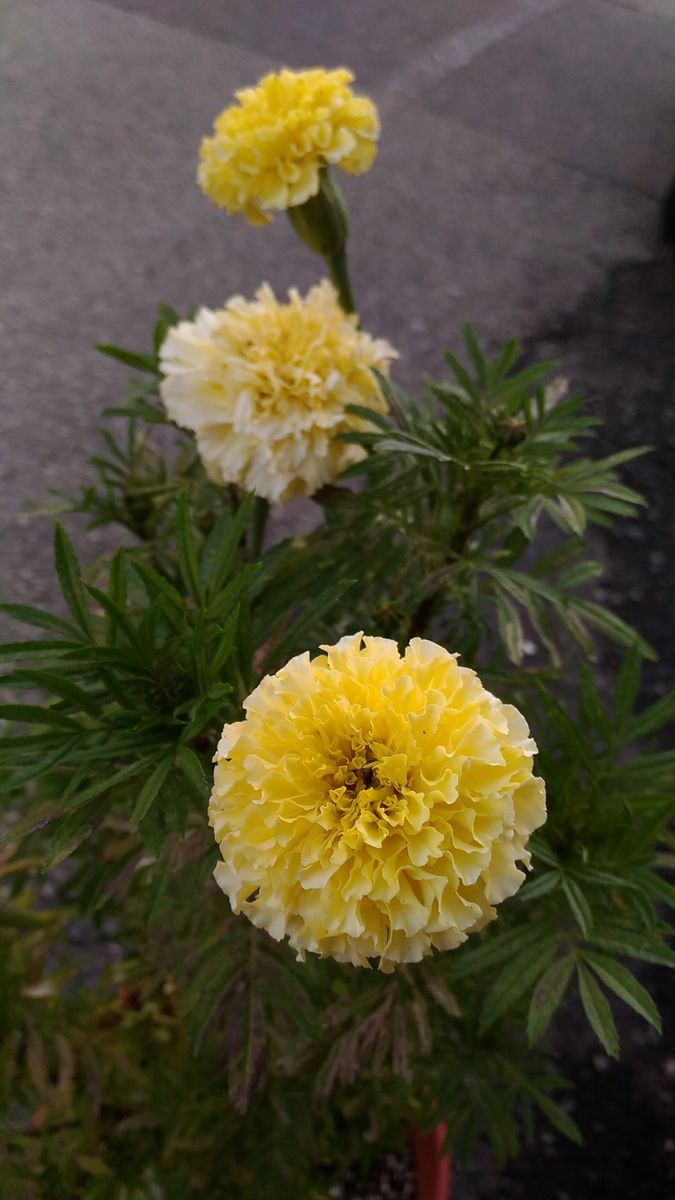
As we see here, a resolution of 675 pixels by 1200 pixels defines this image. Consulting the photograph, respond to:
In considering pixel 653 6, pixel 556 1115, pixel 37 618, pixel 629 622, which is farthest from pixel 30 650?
pixel 653 6

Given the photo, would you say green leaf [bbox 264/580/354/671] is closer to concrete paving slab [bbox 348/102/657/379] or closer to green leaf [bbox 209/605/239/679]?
green leaf [bbox 209/605/239/679]

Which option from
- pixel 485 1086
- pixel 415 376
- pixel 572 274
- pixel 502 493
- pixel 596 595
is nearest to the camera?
pixel 502 493

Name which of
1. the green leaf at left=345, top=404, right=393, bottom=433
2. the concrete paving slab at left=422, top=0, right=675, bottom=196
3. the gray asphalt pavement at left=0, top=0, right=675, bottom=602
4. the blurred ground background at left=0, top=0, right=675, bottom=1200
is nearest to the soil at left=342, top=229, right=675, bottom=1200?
the blurred ground background at left=0, top=0, right=675, bottom=1200

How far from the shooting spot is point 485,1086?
778mm

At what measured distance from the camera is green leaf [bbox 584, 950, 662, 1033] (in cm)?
54

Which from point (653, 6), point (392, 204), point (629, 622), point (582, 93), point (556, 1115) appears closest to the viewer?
point (556, 1115)

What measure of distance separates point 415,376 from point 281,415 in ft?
4.63

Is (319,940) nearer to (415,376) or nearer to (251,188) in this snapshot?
(251,188)

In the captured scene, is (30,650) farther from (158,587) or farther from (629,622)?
(629,622)

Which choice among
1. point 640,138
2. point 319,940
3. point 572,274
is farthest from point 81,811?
point 640,138

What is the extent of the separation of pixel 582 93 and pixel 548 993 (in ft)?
9.75

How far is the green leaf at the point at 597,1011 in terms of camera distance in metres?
0.54

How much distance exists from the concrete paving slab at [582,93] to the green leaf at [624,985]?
8.08ft

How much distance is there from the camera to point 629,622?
1666 millimetres
